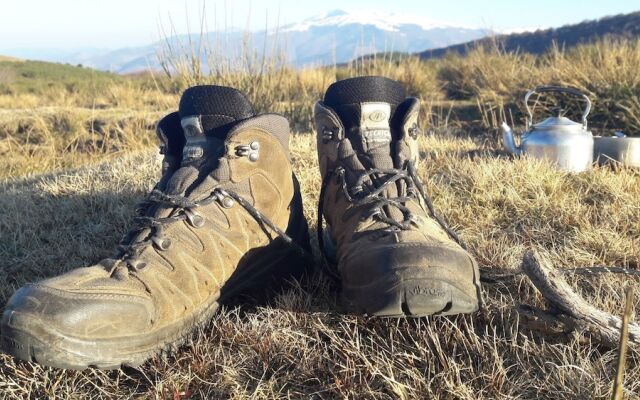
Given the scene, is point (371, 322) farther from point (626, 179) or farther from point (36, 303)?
point (626, 179)

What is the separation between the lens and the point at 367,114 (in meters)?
1.81

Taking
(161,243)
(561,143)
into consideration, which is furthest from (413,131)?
(561,143)

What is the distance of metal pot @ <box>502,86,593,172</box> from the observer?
3.46 meters

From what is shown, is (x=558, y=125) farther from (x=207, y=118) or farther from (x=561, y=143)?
(x=207, y=118)

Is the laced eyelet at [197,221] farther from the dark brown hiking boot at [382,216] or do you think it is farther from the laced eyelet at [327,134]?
the laced eyelet at [327,134]

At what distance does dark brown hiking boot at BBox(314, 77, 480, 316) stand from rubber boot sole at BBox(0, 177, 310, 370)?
0.58ft

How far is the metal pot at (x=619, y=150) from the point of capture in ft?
11.7

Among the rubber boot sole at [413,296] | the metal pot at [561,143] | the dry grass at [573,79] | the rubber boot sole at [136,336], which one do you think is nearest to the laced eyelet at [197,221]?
the rubber boot sole at [136,336]

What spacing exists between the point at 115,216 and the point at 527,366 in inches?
78.8

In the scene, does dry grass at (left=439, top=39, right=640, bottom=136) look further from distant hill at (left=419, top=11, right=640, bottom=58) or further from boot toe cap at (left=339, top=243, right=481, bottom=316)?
distant hill at (left=419, top=11, right=640, bottom=58)

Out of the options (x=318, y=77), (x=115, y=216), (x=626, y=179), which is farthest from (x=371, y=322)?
(x=318, y=77)

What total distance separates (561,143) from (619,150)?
1.70 ft

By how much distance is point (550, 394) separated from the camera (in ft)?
4.11

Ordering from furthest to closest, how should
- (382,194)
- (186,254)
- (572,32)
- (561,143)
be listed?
(572,32) → (561,143) → (382,194) → (186,254)
